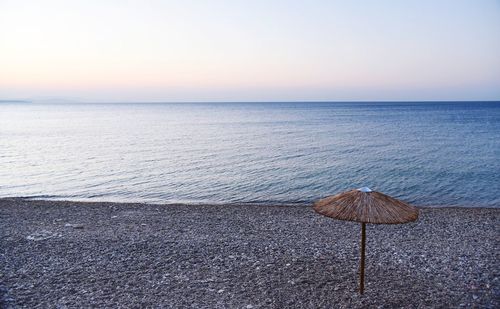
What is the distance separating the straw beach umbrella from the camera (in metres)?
7.54

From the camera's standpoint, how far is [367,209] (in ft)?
25.1

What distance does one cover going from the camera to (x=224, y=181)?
89.2 feet

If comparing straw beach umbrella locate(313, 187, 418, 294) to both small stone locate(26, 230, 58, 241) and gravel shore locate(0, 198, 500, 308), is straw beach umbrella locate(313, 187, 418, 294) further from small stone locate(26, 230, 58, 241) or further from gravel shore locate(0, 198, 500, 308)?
small stone locate(26, 230, 58, 241)

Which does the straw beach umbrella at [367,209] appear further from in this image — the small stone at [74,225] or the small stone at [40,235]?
the small stone at [74,225]

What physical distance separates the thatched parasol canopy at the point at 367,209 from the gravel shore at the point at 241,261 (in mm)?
2243

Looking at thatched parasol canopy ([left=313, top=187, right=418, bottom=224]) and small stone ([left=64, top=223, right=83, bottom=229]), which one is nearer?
thatched parasol canopy ([left=313, top=187, right=418, bottom=224])

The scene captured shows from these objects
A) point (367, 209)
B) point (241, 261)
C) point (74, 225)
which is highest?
point (367, 209)

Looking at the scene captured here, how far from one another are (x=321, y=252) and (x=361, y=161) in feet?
82.4

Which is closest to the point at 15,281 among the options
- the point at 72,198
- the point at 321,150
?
the point at 72,198

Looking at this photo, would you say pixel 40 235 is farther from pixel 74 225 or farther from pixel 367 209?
pixel 367 209

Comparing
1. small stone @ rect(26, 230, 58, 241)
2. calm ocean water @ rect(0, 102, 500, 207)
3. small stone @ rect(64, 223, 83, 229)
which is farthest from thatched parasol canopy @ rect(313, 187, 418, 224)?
calm ocean water @ rect(0, 102, 500, 207)

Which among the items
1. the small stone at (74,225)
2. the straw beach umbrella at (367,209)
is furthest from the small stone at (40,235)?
the straw beach umbrella at (367,209)

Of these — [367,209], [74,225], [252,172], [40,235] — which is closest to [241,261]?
[367,209]

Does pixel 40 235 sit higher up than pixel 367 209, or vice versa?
pixel 367 209
